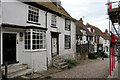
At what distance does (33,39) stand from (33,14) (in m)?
2.40

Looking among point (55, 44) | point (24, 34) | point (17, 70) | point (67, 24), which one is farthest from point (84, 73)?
point (67, 24)

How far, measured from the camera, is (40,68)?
28.3 feet

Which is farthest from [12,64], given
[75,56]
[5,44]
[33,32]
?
[75,56]

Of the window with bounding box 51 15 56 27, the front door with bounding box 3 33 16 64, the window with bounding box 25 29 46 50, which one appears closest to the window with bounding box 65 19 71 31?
the window with bounding box 51 15 56 27

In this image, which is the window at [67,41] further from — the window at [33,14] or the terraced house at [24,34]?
the window at [33,14]

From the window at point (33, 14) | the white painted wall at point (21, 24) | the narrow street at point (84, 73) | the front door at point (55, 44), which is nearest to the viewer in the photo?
the white painted wall at point (21, 24)

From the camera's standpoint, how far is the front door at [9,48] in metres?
7.35

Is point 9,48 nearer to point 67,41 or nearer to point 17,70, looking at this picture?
point 17,70

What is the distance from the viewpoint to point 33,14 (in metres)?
9.16

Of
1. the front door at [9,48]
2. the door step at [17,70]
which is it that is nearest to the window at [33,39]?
the front door at [9,48]

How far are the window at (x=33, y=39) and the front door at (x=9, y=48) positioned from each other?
97 centimetres

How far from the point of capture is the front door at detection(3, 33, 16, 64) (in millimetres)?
7352

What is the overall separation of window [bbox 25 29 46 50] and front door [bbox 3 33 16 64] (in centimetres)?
97

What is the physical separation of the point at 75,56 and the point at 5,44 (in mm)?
10965
